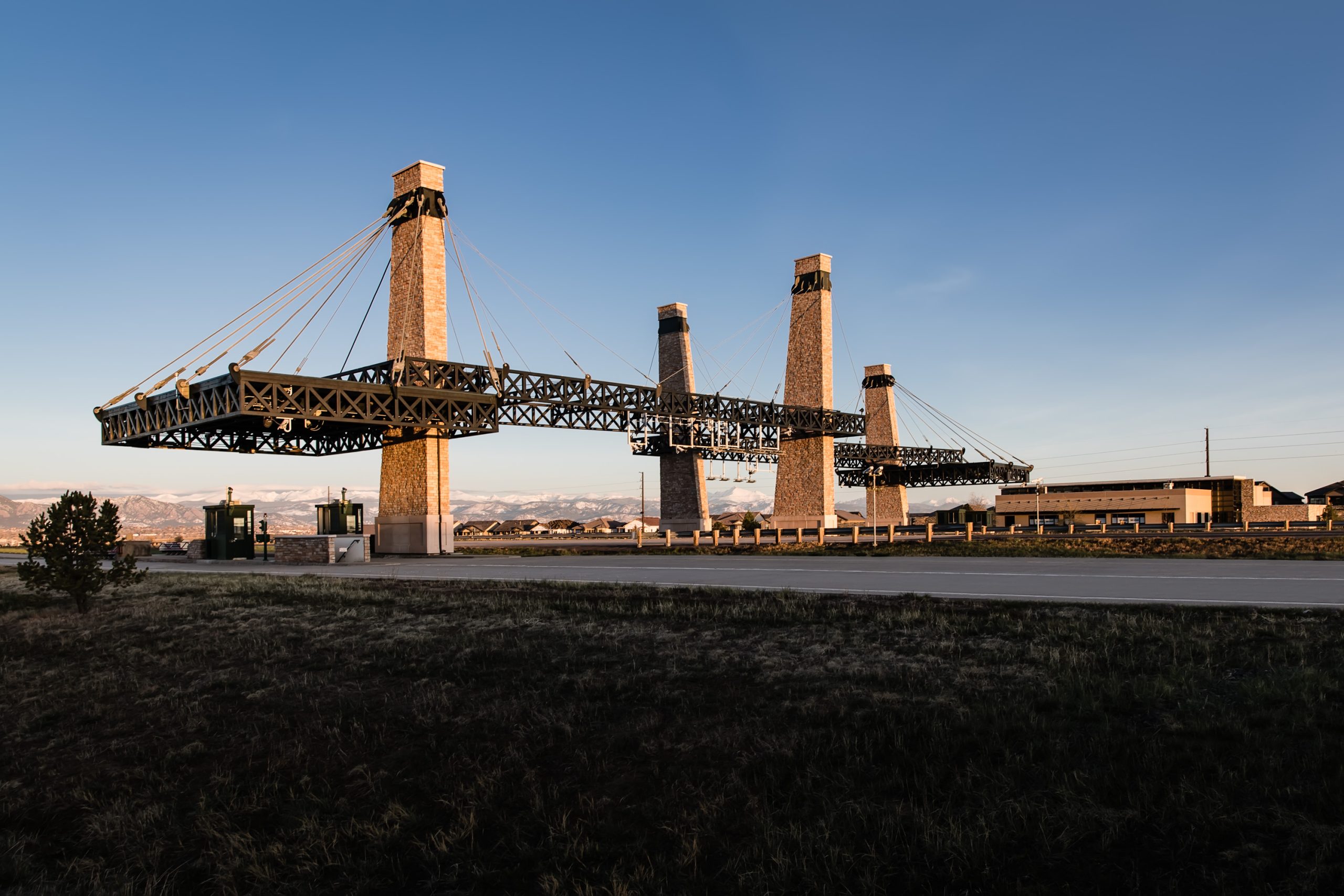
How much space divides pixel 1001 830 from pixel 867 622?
6.88 metres

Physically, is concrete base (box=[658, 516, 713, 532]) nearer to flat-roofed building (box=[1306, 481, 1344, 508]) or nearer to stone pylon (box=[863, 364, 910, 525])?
stone pylon (box=[863, 364, 910, 525])

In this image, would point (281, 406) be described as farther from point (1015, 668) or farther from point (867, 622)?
point (1015, 668)

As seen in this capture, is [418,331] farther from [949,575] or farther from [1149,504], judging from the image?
[1149,504]

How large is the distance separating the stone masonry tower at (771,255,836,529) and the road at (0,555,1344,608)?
35.3m

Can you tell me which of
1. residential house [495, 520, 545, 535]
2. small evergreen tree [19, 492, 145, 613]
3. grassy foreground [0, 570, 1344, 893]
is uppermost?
small evergreen tree [19, 492, 145, 613]

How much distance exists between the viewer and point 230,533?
38.4m

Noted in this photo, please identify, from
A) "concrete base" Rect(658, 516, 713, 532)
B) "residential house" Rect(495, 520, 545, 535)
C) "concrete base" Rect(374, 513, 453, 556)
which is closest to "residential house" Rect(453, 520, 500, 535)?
"residential house" Rect(495, 520, 545, 535)

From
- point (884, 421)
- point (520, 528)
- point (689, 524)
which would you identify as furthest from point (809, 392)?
point (520, 528)

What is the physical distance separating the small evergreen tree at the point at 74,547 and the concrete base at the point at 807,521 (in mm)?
49389

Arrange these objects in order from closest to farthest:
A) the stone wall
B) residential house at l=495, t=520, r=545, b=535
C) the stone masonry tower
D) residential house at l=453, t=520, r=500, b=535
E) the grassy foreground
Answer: the grassy foreground, the stone masonry tower, the stone wall, residential house at l=453, t=520, r=500, b=535, residential house at l=495, t=520, r=545, b=535

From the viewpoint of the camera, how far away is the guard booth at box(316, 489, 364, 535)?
42000 mm

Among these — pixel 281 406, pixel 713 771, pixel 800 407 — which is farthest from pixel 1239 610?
pixel 800 407

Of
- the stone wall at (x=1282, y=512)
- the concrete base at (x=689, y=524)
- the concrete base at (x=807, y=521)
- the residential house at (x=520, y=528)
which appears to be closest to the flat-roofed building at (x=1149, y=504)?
the stone wall at (x=1282, y=512)

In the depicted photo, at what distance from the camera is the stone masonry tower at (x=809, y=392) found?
65188mm
